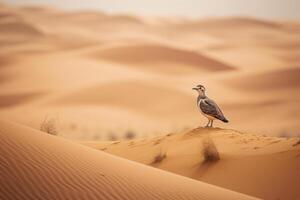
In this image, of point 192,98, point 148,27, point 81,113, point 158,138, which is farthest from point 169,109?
point 148,27

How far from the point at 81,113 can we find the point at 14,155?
1755 cm

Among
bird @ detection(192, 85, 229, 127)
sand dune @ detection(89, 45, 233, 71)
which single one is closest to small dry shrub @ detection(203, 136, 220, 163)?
bird @ detection(192, 85, 229, 127)

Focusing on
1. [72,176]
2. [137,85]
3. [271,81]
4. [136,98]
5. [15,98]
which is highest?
[271,81]

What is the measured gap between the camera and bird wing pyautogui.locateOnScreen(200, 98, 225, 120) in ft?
35.1

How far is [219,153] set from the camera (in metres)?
10.4

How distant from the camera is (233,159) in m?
9.99

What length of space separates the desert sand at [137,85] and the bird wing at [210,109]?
720cm

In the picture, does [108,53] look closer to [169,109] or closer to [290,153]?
[169,109]

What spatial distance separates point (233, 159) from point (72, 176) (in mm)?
4544

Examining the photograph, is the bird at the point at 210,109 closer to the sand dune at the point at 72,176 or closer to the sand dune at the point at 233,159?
the sand dune at the point at 233,159

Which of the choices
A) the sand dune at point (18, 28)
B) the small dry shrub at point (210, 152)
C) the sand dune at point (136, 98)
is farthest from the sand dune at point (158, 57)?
the small dry shrub at point (210, 152)

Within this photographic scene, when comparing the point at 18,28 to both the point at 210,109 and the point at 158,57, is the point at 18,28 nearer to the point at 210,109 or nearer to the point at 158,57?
the point at 158,57

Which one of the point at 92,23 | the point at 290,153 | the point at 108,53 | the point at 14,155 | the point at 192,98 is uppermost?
the point at 92,23

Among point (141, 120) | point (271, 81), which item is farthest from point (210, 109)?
point (271, 81)
